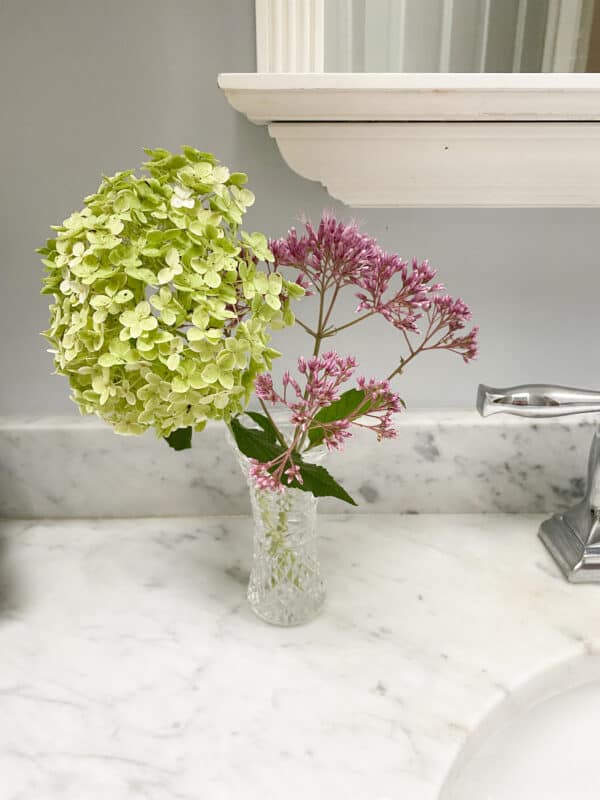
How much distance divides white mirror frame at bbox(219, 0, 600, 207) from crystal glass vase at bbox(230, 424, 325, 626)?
0.29m

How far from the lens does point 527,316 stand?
0.74 metres

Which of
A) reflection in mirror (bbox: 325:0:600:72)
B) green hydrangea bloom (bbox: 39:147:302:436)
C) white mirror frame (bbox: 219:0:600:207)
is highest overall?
reflection in mirror (bbox: 325:0:600:72)

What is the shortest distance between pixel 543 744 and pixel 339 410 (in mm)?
339

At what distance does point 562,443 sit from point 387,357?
0.22 meters

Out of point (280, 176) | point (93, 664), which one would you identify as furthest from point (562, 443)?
point (93, 664)

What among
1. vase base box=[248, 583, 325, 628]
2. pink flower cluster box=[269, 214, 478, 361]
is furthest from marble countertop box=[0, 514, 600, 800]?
pink flower cluster box=[269, 214, 478, 361]

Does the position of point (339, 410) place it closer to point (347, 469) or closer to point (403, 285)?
point (403, 285)

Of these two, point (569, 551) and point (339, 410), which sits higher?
point (339, 410)

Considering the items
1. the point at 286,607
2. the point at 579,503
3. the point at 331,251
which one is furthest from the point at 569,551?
the point at 331,251

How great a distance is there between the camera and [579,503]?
718 millimetres

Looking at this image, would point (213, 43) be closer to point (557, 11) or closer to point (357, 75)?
point (357, 75)

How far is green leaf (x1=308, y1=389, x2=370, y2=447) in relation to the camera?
537mm

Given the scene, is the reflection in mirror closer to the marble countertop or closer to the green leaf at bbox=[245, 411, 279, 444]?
the green leaf at bbox=[245, 411, 279, 444]

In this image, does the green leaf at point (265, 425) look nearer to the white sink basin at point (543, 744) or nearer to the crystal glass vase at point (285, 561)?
the crystal glass vase at point (285, 561)
